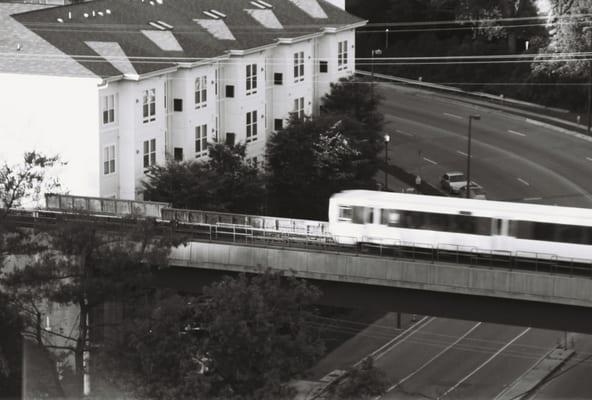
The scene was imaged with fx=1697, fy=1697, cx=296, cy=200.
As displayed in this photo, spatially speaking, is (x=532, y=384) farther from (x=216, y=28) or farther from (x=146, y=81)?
(x=216, y=28)

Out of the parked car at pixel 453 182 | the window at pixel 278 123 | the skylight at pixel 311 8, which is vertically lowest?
the parked car at pixel 453 182

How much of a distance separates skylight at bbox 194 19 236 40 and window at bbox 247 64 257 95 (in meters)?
2.24

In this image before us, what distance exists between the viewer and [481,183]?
107m

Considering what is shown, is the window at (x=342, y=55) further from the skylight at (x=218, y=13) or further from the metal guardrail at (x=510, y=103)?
the metal guardrail at (x=510, y=103)

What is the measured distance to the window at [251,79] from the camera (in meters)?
100

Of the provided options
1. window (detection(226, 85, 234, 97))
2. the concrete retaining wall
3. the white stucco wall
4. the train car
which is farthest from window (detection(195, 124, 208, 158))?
the concrete retaining wall

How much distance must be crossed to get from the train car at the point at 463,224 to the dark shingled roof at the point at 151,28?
18.8 meters

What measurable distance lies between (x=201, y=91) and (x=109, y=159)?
30.6 ft

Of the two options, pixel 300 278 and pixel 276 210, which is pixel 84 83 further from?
pixel 300 278

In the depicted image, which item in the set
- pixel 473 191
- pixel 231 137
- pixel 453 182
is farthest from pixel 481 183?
pixel 231 137

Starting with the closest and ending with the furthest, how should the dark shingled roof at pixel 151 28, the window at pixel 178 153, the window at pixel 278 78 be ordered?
the dark shingled roof at pixel 151 28
the window at pixel 178 153
the window at pixel 278 78

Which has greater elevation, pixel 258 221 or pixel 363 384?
pixel 258 221

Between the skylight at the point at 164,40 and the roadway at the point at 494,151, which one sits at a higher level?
the skylight at the point at 164,40

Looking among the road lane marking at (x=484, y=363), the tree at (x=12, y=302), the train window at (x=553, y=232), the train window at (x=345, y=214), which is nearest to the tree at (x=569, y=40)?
the road lane marking at (x=484, y=363)
